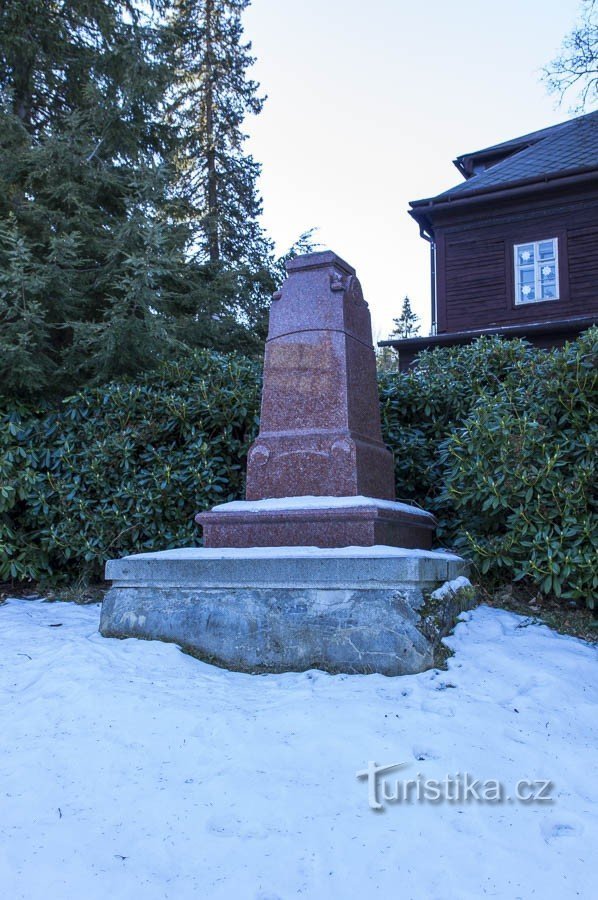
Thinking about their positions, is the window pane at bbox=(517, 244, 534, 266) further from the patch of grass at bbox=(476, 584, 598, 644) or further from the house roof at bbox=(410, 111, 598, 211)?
the patch of grass at bbox=(476, 584, 598, 644)

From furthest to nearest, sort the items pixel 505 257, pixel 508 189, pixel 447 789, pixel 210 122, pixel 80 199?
pixel 210 122
pixel 505 257
pixel 508 189
pixel 80 199
pixel 447 789

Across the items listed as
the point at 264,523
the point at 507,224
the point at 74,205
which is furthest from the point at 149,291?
the point at 507,224

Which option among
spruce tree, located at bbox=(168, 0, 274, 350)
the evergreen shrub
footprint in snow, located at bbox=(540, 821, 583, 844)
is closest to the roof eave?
spruce tree, located at bbox=(168, 0, 274, 350)

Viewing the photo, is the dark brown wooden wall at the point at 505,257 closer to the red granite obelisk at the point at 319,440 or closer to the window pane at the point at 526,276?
the window pane at the point at 526,276

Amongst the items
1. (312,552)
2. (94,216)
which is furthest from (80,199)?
(312,552)

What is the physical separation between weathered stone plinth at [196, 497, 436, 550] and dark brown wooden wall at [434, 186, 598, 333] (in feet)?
31.6

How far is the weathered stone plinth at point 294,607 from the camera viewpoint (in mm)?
3561

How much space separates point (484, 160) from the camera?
1720 cm

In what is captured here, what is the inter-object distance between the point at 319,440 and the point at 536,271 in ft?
33.4

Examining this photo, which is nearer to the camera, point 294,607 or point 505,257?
point 294,607

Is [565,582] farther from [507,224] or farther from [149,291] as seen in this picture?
[507,224]

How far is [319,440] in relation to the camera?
15.6 ft

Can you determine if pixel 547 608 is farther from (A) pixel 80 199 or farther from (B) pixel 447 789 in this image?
(A) pixel 80 199

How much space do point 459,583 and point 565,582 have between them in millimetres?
821
